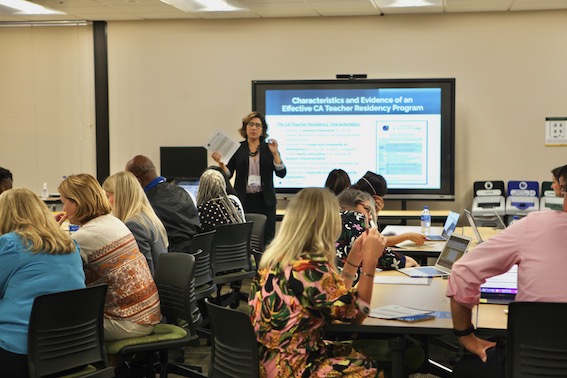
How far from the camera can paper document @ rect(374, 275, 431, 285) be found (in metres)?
3.90

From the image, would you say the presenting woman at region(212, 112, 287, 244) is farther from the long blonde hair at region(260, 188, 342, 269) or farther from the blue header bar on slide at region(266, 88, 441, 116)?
the long blonde hair at region(260, 188, 342, 269)

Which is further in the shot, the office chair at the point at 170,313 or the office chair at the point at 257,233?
the office chair at the point at 257,233

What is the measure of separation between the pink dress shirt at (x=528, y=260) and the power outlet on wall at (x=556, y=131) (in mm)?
6223

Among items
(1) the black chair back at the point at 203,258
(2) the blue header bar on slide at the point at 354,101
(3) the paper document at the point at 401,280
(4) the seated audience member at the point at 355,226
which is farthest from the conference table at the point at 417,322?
(2) the blue header bar on slide at the point at 354,101

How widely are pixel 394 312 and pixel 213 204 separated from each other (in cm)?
286

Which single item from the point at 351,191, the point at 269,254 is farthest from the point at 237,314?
the point at 351,191

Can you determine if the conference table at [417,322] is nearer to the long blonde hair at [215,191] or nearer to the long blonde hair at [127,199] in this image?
the long blonde hair at [127,199]

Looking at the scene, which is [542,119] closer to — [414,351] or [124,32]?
[124,32]

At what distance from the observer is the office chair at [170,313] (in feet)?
12.4

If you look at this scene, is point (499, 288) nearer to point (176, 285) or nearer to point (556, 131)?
point (176, 285)

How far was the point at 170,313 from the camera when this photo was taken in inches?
159

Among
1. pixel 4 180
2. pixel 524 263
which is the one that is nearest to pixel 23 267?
pixel 524 263

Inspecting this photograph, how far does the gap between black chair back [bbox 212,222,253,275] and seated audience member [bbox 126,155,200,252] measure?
453mm

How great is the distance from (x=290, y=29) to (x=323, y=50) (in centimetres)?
47
